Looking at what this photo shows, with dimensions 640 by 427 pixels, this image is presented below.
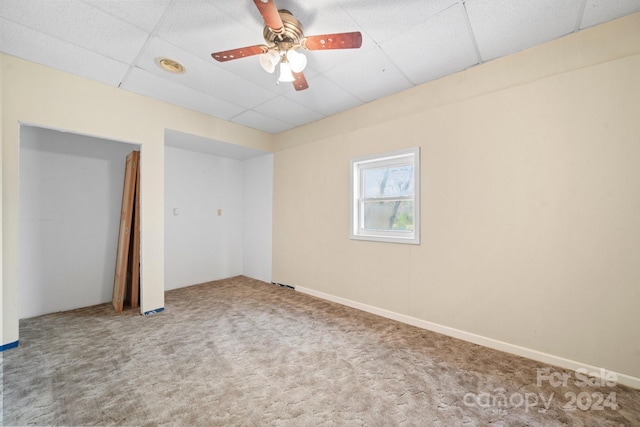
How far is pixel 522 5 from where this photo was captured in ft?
5.73

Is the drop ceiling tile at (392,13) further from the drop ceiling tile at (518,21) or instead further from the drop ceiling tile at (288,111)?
the drop ceiling tile at (288,111)

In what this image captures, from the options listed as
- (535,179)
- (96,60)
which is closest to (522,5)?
(535,179)

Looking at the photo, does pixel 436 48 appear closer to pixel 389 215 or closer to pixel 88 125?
pixel 389 215

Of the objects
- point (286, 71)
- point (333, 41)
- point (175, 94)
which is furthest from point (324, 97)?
point (175, 94)

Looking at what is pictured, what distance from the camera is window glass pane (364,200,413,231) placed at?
306cm

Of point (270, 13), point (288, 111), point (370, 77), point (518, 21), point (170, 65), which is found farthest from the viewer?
point (288, 111)

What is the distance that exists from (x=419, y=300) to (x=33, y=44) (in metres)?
4.37

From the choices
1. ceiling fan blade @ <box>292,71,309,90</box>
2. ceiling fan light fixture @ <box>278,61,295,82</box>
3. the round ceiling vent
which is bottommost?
ceiling fan light fixture @ <box>278,61,295,82</box>

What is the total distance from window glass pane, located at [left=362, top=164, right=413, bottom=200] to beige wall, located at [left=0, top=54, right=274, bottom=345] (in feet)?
7.59

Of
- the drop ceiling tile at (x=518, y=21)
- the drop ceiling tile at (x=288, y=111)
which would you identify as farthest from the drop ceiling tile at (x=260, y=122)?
the drop ceiling tile at (x=518, y=21)

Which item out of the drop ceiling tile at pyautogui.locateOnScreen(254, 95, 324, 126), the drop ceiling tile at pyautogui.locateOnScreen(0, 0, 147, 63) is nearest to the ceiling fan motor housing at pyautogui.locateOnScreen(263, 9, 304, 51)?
the drop ceiling tile at pyautogui.locateOnScreen(0, 0, 147, 63)

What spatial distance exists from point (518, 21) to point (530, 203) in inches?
56.3

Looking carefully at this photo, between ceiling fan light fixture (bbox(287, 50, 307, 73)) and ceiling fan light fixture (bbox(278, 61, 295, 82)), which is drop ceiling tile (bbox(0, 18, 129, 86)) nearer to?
ceiling fan light fixture (bbox(278, 61, 295, 82))

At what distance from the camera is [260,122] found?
3959 mm
